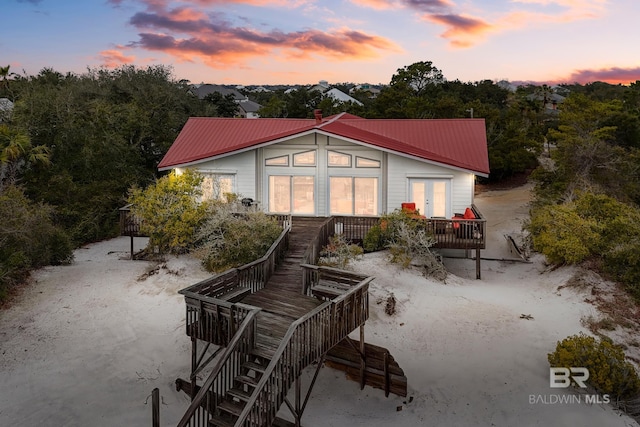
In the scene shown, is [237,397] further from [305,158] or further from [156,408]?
[305,158]

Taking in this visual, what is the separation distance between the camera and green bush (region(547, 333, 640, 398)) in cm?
1081

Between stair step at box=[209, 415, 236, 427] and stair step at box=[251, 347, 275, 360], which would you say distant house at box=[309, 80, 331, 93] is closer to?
stair step at box=[251, 347, 275, 360]

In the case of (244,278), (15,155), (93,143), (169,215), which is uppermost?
(93,143)

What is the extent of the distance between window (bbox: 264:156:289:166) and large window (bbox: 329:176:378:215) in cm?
218

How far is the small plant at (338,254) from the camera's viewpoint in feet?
54.2

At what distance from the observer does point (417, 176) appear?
830 inches

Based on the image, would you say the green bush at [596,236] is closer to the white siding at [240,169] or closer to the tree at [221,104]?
the white siding at [240,169]

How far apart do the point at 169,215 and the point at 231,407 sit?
11516 millimetres

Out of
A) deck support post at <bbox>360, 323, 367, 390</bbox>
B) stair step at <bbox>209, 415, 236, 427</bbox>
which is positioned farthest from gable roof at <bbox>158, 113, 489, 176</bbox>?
stair step at <bbox>209, 415, 236, 427</bbox>

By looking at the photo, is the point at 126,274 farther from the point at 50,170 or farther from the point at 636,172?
the point at 636,172

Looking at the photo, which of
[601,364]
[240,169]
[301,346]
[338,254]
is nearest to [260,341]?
[301,346]

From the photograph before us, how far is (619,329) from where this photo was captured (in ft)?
45.4

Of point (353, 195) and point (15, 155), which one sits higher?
point (15, 155)

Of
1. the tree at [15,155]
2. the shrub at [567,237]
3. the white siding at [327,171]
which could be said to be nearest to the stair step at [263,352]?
the white siding at [327,171]
